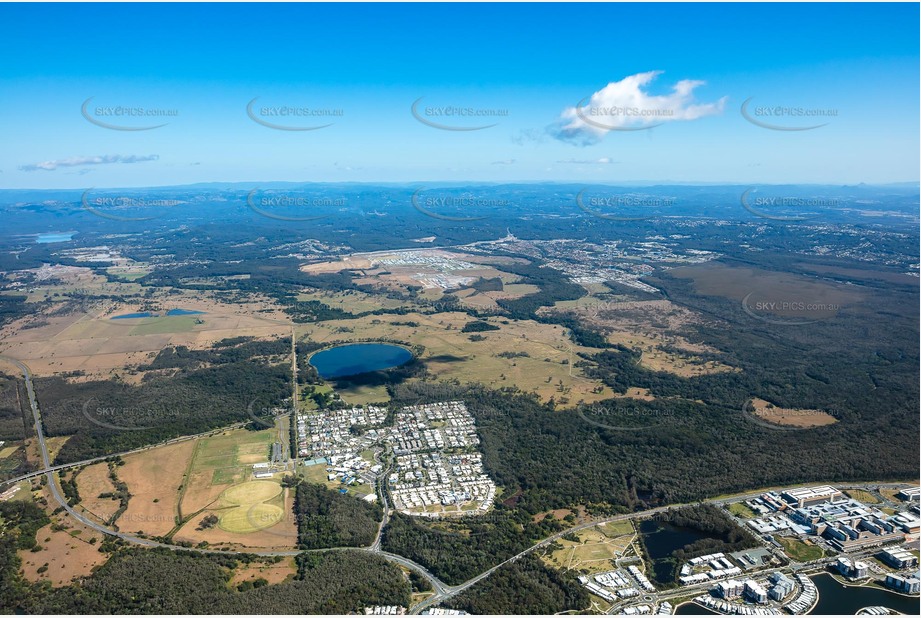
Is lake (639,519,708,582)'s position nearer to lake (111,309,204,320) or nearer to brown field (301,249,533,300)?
brown field (301,249,533,300)

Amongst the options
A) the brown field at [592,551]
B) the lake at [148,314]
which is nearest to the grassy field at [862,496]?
the brown field at [592,551]

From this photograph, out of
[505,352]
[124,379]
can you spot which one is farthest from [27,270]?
[505,352]

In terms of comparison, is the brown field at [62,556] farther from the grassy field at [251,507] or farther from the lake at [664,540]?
the lake at [664,540]

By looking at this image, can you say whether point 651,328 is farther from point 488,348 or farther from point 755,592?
point 755,592

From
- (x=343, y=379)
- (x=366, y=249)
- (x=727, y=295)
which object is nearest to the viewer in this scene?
(x=343, y=379)

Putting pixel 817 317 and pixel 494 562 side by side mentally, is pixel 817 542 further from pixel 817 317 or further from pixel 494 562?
pixel 817 317

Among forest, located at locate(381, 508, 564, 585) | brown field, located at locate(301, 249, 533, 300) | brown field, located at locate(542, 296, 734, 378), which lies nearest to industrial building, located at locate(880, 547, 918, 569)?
forest, located at locate(381, 508, 564, 585)
